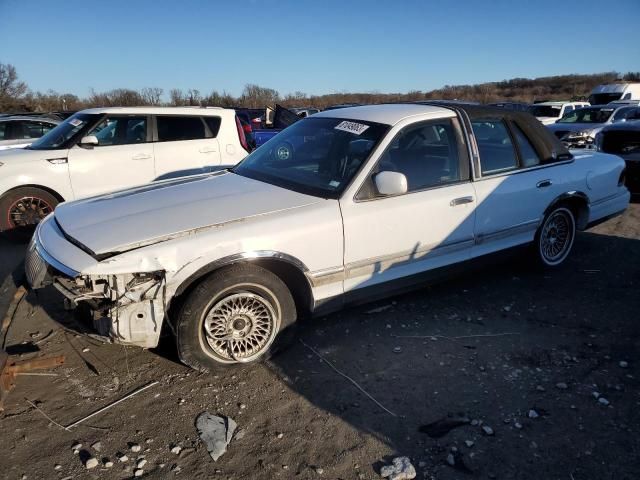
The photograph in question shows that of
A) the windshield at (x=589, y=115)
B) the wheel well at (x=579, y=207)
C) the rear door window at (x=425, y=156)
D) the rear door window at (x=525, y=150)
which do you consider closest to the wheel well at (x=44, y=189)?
the rear door window at (x=425, y=156)

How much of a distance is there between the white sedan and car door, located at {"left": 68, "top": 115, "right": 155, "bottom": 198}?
288 centimetres

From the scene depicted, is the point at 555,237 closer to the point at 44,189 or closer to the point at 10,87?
the point at 44,189

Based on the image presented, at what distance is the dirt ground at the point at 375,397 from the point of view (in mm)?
2533

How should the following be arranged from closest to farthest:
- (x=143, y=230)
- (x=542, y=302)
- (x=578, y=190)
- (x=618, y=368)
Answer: (x=143, y=230) < (x=618, y=368) < (x=542, y=302) < (x=578, y=190)

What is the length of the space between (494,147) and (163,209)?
2.92 metres

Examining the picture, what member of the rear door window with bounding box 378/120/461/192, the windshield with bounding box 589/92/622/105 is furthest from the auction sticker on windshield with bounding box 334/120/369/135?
the windshield with bounding box 589/92/622/105

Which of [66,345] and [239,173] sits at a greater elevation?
[239,173]

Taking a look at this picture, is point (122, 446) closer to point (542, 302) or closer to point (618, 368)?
point (618, 368)

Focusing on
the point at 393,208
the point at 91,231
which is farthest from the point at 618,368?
the point at 91,231

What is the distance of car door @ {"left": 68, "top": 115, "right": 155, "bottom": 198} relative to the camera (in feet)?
21.2

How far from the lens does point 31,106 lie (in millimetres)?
33250

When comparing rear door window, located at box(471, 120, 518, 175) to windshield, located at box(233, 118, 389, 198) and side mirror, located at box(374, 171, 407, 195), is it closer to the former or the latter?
windshield, located at box(233, 118, 389, 198)

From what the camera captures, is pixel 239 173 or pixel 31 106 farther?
pixel 31 106

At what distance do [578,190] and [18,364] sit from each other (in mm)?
5117
